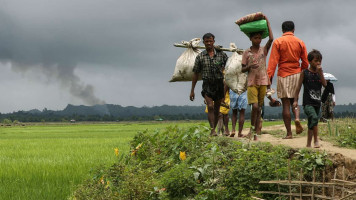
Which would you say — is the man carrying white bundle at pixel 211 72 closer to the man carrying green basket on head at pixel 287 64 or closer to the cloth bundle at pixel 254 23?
the cloth bundle at pixel 254 23

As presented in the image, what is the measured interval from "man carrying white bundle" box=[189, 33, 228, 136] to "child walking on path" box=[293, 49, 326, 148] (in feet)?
4.82

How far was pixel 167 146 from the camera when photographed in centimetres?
638

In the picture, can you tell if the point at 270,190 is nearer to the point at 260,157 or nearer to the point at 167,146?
the point at 260,157

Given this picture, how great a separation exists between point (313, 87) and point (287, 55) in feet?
3.02

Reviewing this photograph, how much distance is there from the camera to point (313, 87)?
20.7 feet

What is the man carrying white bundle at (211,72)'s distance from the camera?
24.0ft

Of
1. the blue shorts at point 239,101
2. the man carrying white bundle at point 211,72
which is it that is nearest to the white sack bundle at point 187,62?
the man carrying white bundle at point 211,72

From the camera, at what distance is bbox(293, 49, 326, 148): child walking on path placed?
619 cm

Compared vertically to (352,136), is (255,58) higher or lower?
higher

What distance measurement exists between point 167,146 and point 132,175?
147cm

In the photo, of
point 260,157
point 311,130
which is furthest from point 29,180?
point 311,130

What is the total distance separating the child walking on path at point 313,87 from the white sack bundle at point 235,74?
1.51 meters

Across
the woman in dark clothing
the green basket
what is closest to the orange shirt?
the green basket

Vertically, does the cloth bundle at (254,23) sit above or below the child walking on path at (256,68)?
above
